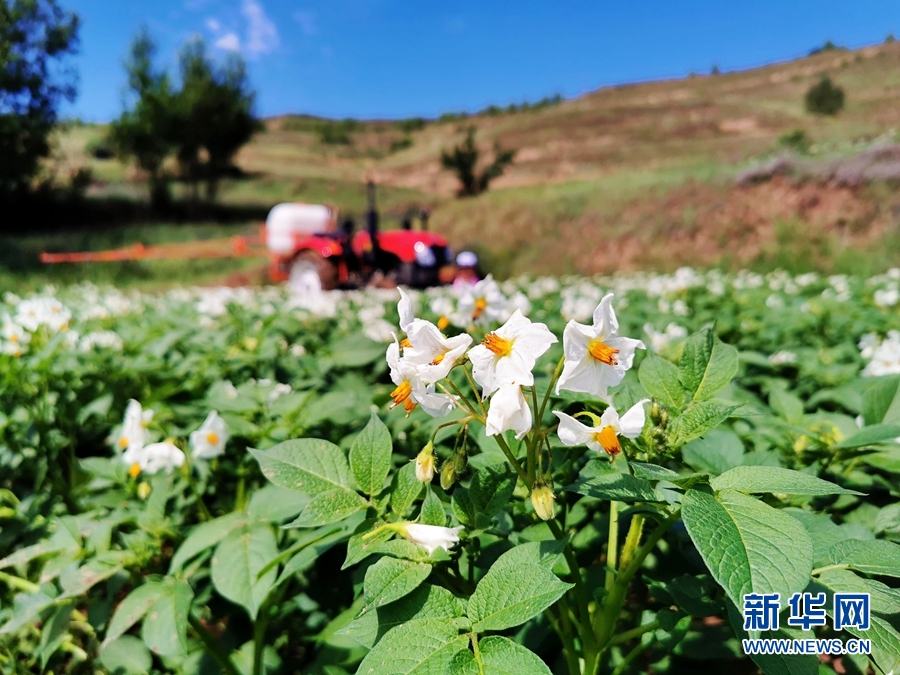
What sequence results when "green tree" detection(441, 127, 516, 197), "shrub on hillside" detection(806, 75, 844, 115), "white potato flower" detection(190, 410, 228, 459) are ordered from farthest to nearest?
1. "green tree" detection(441, 127, 516, 197)
2. "shrub on hillside" detection(806, 75, 844, 115)
3. "white potato flower" detection(190, 410, 228, 459)

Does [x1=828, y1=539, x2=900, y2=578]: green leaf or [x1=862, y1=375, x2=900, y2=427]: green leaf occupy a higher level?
[x1=862, y1=375, x2=900, y2=427]: green leaf

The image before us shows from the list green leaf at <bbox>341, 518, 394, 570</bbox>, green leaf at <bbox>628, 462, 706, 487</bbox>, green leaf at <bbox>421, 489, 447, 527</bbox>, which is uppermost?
green leaf at <bbox>628, 462, 706, 487</bbox>

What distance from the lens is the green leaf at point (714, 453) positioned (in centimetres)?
87

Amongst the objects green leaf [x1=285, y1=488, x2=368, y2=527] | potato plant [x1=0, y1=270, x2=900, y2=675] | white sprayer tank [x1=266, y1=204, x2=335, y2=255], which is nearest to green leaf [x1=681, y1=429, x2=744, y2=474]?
potato plant [x1=0, y1=270, x2=900, y2=675]

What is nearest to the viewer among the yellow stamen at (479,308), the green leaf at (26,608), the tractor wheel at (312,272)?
the green leaf at (26,608)

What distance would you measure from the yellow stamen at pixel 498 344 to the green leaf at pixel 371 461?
24cm

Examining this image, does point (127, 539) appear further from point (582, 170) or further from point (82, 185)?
point (82, 185)

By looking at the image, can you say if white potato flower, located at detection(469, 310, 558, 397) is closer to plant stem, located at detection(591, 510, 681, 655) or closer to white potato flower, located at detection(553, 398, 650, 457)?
white potato flower, located at detection(553, 398, 650, 457)

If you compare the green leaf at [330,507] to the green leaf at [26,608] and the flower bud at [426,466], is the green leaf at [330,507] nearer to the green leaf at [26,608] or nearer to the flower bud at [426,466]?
the flower bud at [426,466]

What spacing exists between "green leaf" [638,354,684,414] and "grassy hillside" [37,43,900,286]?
10827mm

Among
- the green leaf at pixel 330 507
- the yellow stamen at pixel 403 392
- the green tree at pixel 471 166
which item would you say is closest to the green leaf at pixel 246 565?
the green leaf at pixel 330 507

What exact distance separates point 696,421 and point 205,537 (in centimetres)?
86

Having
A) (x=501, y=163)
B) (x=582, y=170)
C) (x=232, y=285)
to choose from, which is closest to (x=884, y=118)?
(x=582, y=170)

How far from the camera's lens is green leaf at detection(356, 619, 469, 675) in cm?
58
